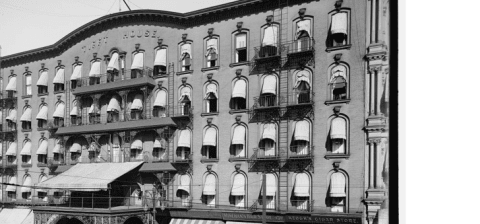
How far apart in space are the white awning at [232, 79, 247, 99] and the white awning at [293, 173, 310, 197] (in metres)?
4.43

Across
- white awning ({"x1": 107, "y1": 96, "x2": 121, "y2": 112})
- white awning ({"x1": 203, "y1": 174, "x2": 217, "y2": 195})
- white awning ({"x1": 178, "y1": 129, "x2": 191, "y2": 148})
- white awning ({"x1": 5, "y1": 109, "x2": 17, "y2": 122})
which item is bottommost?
white awning ({"x1": 203, "y1": 174, "x2": 217, "y2": 195})

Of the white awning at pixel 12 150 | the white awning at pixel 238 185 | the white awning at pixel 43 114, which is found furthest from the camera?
the white awning at pixel 12 150

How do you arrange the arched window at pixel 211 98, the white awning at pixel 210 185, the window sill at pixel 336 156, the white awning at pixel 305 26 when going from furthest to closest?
the arched window at pixel 211 98 < the white awning at pixel 210 185 < the white awning at pixel 305 26 < the window sill at pixel 336 156

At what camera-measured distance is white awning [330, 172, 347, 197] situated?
1748cm

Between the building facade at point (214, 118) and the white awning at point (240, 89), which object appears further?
the white awning at point (240, 89)

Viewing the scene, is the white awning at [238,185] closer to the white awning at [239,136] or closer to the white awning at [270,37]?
the white awning at [239,136]

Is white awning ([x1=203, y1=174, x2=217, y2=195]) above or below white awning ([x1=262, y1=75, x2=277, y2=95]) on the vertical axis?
below

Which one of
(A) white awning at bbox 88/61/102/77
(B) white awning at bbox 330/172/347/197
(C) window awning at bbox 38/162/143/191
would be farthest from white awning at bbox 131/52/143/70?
(B) white awning at bbox 330/172/347/197

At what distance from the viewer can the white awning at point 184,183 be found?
21.3 metres

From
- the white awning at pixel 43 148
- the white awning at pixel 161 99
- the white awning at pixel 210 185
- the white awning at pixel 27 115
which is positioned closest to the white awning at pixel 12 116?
the white awning at pixel 27 115

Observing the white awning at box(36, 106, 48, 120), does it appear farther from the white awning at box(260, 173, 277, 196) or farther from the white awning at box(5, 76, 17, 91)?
the white awning at box(260, 173, 277, 196)

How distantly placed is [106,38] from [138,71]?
9.39 ft

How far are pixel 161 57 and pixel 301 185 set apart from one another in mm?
9629

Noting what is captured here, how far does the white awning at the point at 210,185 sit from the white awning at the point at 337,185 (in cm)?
572
